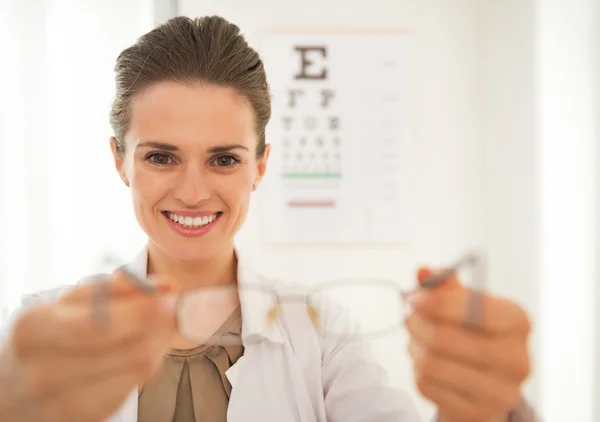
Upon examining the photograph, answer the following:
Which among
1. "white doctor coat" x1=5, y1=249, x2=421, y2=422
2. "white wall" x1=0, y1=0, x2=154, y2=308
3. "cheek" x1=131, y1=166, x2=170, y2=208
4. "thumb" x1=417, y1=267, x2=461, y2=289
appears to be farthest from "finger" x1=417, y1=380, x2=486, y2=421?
"white wall" x1=0, y1=0, x2=154, y2=308

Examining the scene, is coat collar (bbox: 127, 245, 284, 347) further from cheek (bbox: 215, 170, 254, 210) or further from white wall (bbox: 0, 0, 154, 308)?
white wall (bbox: 0, 0, 154, 308)

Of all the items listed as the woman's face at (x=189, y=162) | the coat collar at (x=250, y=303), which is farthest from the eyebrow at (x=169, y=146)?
the coat collar at (x=250, y=303)

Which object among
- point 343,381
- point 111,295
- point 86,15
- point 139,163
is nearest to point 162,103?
point 139,163

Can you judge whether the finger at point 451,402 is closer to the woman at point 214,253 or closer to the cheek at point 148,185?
the woman at point 214,253

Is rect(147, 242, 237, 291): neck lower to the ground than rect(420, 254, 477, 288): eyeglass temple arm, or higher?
lower

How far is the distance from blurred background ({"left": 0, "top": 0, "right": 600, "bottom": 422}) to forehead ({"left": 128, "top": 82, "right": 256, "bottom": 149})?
53 centimetres

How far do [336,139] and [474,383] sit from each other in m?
0.99

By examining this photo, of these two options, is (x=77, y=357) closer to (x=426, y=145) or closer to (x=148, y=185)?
(x=148, y=185)

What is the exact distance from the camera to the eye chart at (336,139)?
4.69 ft

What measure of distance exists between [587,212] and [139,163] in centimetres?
94

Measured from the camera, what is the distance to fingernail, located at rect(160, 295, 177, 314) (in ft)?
1.75

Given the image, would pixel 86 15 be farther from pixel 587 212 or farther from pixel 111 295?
pixel 587 212

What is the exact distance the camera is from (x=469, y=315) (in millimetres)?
529

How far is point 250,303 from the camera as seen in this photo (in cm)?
89
